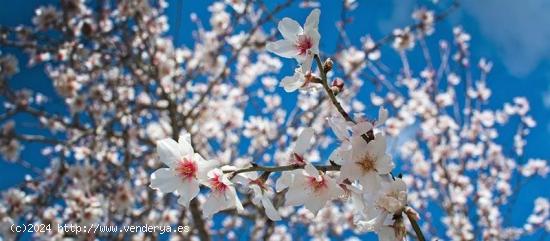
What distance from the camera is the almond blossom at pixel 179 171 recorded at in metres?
1.21

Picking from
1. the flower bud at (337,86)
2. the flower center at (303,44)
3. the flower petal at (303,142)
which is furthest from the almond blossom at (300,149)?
the flower center at (303,44)

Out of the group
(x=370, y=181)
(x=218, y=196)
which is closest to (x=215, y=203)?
(x=218, y=196)

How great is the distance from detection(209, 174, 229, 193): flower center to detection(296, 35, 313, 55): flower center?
14.0 inches

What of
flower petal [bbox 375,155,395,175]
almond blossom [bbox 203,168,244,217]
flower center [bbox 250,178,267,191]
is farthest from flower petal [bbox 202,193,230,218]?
flower petal [bbox 375,155,395,175]

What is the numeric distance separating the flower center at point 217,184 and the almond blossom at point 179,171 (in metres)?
0.04

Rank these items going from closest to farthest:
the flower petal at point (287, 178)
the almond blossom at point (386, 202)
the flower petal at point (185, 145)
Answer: the almond blossom at point (386, 202) → the flower petal at point (287, 178) → the flower petal at point (185, 145)

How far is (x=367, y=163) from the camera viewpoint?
105 centimetres

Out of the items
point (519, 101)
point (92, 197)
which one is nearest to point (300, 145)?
point (92, 197)

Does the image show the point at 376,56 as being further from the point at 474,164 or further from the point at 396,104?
the point at 474,164

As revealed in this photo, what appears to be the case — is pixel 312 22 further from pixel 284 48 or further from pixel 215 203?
pixel 215 203

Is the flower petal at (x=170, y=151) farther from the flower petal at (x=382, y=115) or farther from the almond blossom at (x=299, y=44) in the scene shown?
the flower petal at (x=382, y=115)

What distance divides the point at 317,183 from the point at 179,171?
13.1 inches

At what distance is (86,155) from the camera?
4.93 meters

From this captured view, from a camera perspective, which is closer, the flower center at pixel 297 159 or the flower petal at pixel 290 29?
the flower center at pixel 297 159
